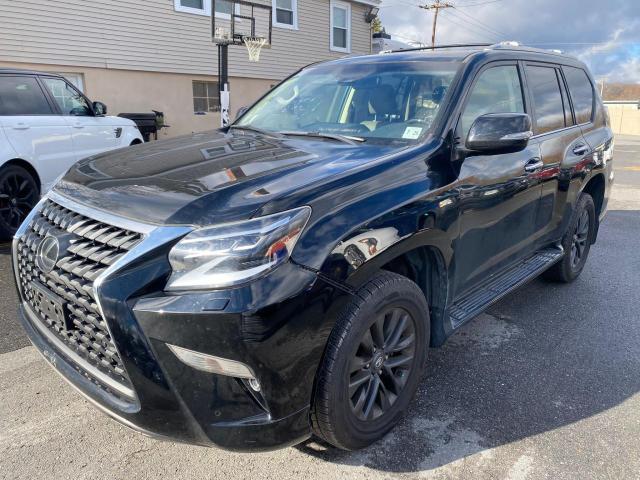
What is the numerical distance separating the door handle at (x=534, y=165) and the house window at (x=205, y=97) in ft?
38.9

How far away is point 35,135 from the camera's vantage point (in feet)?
20.0

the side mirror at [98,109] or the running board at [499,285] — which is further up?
the side mirror at [98,109]

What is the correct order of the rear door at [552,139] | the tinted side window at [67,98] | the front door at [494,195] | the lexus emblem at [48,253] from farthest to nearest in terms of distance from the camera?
the tinted side window at [67,98] < the rear door at [552,139] < the front door at [494,195] < the lexus emblem at [48,253]

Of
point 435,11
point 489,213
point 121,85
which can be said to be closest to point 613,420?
point 489,213

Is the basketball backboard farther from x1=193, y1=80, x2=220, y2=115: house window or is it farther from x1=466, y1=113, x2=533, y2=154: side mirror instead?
x1=466, y1=113, x2=533, y2=154: side mirror

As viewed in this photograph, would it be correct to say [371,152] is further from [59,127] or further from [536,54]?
[59,127]

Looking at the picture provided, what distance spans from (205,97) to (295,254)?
13.5 metres

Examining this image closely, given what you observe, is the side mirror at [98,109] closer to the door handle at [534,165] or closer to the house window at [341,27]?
the door handle at [534,165]

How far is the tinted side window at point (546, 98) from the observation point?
3.86 metres

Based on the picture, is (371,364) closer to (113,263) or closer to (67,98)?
(113,263)

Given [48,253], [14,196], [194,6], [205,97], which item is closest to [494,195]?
[48,253]

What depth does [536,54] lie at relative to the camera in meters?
4.05

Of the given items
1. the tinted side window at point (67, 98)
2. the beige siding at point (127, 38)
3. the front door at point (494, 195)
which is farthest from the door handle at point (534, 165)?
the beige siding at point (127, 38)

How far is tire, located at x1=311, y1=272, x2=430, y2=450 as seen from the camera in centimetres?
220
